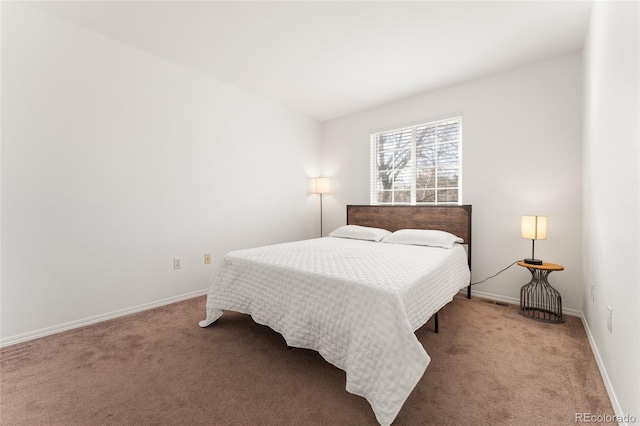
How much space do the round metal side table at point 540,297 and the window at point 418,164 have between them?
1087 mm

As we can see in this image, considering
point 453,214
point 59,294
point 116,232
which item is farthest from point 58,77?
point 453,214

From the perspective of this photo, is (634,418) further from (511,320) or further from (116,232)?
(116,232)

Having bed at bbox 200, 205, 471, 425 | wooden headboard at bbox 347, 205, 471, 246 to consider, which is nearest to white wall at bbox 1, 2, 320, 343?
bed at bbox 200, 205, 471, 425

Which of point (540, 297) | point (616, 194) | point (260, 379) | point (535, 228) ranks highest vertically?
point (616, 194)

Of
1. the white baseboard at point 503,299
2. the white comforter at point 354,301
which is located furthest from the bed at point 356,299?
the white baseboard at point 503,299

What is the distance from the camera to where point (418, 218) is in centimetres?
338

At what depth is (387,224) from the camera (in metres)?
3.64

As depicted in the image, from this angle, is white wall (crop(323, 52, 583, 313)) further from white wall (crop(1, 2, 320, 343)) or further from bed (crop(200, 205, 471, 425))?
white wall (crop(1, 2, 320, 343))

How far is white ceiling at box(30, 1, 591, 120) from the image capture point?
6.64 ft

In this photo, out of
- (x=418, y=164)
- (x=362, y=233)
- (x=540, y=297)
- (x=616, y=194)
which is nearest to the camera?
(x=616, y=194)

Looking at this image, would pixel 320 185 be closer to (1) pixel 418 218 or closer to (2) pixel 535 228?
(1) pixel 418 218

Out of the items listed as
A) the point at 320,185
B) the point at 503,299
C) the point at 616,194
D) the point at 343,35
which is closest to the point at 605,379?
the point at 616,194

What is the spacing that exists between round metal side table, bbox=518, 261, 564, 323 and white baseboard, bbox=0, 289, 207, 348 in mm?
3366

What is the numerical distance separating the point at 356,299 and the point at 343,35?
215cm
